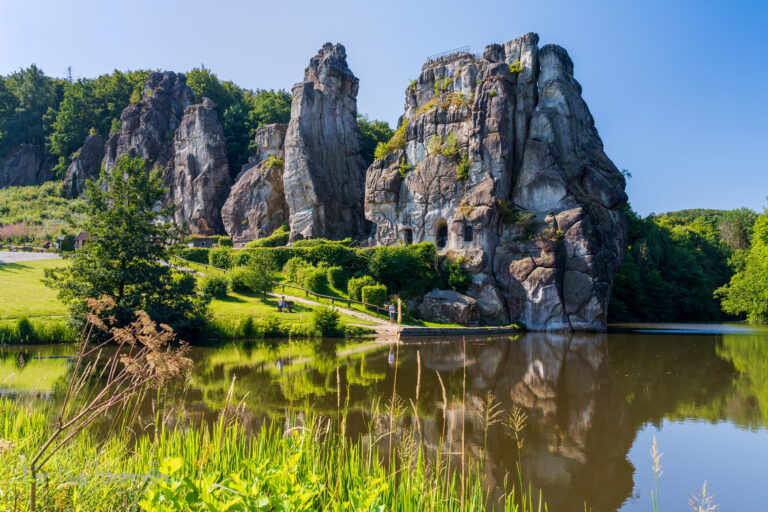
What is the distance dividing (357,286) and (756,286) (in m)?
31.5

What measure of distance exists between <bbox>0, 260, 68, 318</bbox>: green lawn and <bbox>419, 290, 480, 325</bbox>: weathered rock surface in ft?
66.5

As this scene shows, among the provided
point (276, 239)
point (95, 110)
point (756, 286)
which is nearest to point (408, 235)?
point (276, 239)

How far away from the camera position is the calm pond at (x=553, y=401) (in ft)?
20.9

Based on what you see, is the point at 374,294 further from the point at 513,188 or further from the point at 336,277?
the point at 513,188

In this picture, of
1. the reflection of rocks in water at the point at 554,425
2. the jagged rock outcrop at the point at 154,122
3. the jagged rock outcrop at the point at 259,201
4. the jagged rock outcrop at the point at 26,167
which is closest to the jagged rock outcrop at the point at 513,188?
the jagged rock outcrop at the point at 259,201

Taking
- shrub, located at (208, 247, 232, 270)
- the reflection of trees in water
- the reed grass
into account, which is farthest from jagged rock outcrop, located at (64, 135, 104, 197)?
the reflection of trees in water

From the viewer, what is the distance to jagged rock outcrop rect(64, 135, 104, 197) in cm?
5891

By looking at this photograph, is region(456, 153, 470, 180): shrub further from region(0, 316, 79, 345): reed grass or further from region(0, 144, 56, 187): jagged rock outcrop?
region(0, 144, 56, 187): jagged rock outcrop

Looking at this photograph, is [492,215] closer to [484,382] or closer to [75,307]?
[484,382]

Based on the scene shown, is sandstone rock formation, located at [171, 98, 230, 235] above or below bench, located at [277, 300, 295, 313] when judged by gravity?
above

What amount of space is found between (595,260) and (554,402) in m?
23.2

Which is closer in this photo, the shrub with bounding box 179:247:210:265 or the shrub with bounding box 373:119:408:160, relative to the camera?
the shrub with bounding box 179:247:210:265

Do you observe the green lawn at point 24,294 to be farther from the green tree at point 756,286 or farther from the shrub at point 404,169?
the green tree at point 756,286

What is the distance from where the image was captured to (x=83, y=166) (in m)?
59.4
